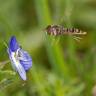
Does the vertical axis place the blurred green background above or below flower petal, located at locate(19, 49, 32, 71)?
below

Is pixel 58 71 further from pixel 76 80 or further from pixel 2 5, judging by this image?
pixel 2 5

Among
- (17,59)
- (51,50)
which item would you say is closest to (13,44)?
(17,59)

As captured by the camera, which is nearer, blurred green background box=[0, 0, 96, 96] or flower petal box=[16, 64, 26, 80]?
flower petal box=[16, 64, 26, 80]

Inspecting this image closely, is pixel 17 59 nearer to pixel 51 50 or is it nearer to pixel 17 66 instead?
→ pixel 17 66

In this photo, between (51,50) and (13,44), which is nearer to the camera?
(13,44)

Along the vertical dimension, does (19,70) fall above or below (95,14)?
above

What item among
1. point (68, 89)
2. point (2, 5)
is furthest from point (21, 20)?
point (68, 89)
